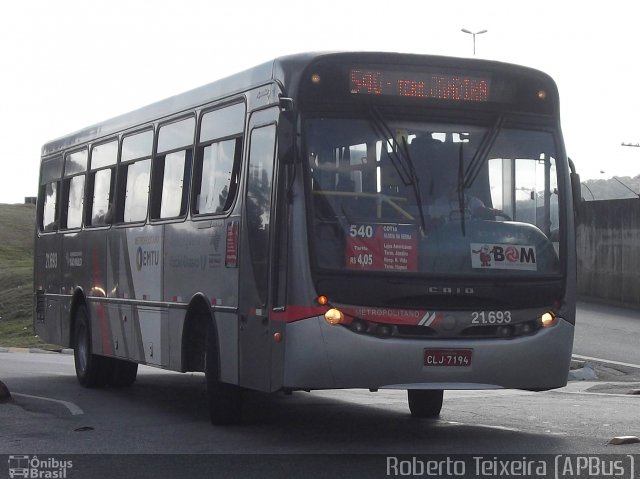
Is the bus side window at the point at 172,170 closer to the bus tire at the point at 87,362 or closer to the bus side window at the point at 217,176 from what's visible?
the bus side window at the point at 217,176

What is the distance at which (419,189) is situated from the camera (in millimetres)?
Result: 11391

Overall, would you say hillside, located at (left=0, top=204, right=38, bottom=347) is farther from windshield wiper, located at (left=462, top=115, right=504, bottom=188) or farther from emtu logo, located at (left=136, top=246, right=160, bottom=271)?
windshield wiper, located at (left=462, top=115, right=504, bottom=188)

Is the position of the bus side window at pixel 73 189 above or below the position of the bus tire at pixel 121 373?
above

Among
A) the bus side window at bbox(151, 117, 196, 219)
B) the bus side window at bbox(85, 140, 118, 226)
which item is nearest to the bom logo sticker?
the bus side window at bbox(151, 117, 196, 219)

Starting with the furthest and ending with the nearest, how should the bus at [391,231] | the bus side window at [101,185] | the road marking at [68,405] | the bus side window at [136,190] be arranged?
1. the bus side window at [101,185]
2. the bus side window at [136,190]
3. the road marking at [68,405]
4. the bus at [391,231]

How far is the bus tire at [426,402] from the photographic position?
45.8 ft

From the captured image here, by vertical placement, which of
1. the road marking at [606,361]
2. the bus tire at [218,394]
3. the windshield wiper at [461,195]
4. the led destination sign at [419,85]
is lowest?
Answer: the road marking at [606,361]

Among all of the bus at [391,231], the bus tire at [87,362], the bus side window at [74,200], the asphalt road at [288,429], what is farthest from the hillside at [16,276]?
the bus at [391,231]

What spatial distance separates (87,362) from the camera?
59.2 ft

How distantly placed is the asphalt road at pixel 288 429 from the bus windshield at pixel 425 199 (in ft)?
4.99

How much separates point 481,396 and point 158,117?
18.2ft

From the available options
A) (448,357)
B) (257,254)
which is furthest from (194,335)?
(448,357)

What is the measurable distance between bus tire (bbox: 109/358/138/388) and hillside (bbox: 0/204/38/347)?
78.7 feet

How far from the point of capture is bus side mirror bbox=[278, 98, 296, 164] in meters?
11.1
